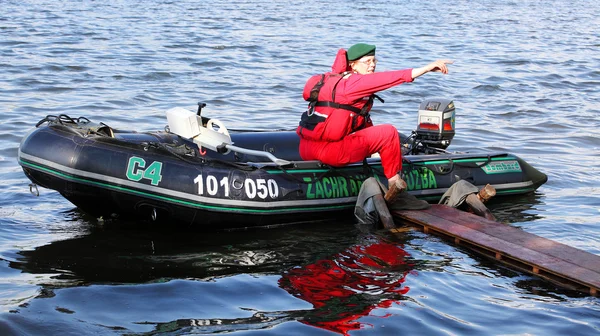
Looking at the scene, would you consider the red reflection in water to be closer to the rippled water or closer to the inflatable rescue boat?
the rippled water

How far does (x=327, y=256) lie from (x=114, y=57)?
32.8 ft

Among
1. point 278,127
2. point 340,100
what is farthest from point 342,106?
point 278,127

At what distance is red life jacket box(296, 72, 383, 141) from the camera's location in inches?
267

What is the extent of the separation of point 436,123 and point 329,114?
1.80m

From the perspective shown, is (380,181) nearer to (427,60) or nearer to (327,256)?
(327,256)

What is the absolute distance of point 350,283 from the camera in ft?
18.9

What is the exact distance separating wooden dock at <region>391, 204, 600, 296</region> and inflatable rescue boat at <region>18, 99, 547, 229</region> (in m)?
0.53

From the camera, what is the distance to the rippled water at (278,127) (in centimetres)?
523

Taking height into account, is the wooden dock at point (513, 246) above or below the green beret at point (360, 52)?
below

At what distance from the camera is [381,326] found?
16.5 feet

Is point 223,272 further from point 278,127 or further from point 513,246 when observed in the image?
point 278,127

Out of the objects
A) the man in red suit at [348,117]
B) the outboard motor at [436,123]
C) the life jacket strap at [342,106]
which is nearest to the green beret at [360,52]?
the man in red suit at [348,117]

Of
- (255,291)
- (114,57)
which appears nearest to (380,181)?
(255,291)

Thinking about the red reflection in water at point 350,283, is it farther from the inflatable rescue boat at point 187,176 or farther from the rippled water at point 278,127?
the inflatable rescue boat at point 187,176
